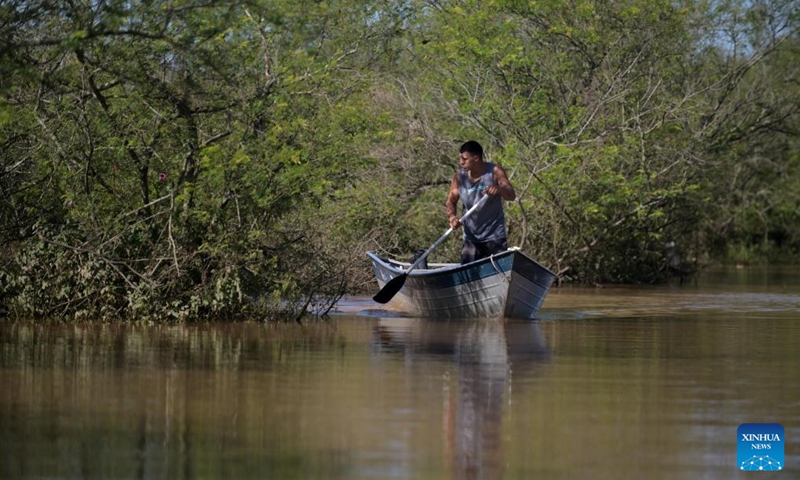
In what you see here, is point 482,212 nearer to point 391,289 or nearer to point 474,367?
point 391,289

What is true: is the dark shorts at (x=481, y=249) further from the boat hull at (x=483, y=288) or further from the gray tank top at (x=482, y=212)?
the boat hull at (x=483, y=288)

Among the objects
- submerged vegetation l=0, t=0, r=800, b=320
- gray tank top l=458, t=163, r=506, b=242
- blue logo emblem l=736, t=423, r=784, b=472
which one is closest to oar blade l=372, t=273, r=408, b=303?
submerged vegetation l=0, t=0, r=800, b=320

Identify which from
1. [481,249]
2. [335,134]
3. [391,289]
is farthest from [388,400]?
[391,289]

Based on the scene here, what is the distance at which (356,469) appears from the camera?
8125mm

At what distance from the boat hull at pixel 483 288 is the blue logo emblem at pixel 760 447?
9017mm

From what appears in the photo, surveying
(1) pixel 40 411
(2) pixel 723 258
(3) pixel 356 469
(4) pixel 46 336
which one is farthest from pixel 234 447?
(2) pixel 723 258

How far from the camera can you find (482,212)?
18.7 m

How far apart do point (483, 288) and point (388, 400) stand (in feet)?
27.8

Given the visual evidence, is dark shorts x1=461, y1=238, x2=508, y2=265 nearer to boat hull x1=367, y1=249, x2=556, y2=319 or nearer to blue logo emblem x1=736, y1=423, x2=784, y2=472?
boat hull x1=367, y1=249, x2=556, y2=319

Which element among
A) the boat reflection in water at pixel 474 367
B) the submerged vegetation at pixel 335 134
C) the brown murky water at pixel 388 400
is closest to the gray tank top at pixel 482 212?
the boat reflection in water at pixel 474 367

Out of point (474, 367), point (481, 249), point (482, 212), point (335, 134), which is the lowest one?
point (474, 367)

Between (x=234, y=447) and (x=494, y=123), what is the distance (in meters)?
19.0

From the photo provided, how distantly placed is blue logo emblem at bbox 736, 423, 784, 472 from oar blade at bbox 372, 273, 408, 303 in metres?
10.2

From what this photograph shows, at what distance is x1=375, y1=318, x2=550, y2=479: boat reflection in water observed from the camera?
8.70 m
